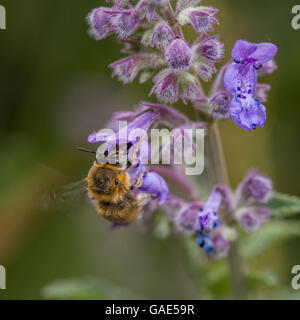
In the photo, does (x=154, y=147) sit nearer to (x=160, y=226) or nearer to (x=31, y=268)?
(x=160, y=226)

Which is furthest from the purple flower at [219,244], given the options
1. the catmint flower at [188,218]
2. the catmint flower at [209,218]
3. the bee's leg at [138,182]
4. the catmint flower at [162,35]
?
the catmint flower at [162,35]

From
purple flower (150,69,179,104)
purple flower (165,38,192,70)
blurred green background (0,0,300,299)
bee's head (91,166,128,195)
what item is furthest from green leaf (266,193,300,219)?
blurred green background (0,0,300,299)

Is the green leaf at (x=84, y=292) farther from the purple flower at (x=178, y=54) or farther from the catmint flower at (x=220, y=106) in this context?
the purple flower at (x=178, y=54)

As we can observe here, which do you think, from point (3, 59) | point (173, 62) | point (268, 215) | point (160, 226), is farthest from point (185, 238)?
point (3, 59)

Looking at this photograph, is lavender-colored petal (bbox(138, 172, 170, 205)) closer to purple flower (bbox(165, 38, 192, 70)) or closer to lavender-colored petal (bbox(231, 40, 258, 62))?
purple flower (bbox(165, 38, 192, 70))

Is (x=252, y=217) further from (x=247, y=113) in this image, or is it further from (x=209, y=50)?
(x=209, y=50)

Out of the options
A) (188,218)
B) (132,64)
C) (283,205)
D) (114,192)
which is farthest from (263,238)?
(132,64)
